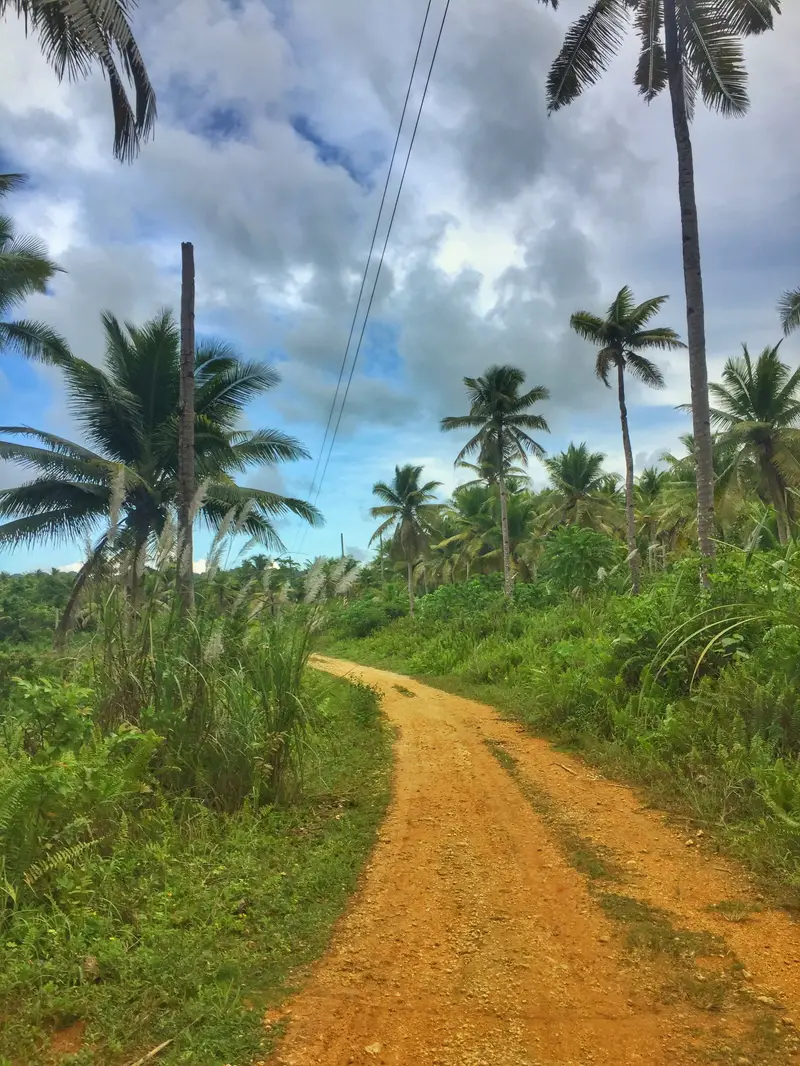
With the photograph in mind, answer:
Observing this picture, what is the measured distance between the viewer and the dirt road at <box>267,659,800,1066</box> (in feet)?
8.59

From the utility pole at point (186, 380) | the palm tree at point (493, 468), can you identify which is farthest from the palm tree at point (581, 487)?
the utility pole at point (186, 380)

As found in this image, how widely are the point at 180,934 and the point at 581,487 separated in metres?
29.9

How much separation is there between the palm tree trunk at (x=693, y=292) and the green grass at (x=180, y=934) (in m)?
6.46

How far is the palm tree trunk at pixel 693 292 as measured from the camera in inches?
357

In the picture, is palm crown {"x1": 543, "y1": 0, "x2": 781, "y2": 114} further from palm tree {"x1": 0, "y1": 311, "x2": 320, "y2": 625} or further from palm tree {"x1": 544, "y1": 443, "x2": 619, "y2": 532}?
palm tree {"x1": 544, "y1": 443, "x2": 619, "y2": 532}

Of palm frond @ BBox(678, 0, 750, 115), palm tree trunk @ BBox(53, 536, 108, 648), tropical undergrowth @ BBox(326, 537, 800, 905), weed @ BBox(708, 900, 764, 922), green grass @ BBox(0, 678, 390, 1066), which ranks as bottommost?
weed @ BBox(708, 900, 764, 922)

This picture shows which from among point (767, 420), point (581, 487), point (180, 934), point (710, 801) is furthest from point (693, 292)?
point (581, 487)

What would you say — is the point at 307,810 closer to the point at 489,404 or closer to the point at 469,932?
the point at 469,932

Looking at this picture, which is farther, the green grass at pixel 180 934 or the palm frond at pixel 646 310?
the palm frond at pixel 646 310

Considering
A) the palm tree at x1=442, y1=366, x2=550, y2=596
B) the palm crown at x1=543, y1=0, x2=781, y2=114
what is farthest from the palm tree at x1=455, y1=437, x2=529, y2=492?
the palm crown at x1=543, y1=0, x2=781, y2=114

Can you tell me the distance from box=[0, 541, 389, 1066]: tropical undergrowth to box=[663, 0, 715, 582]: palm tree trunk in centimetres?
582

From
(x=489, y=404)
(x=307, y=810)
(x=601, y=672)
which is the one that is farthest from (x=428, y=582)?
(x=307, y=810)

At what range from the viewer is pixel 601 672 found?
8680mm

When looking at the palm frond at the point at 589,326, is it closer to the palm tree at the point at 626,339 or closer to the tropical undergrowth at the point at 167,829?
the palm tree at the point at 626,339
